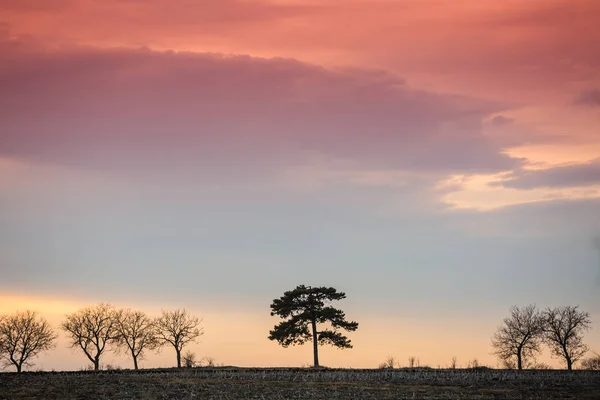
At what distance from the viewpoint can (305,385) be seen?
261ft

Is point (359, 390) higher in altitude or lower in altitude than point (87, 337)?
lower

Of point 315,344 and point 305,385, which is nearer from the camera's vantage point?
point 305,385

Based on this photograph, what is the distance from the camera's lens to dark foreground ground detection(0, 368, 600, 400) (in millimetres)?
72000

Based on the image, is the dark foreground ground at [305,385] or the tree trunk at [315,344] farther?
the tree trunk at [315,344]

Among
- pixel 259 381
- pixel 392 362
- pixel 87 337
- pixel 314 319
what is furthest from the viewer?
pixel 87 337

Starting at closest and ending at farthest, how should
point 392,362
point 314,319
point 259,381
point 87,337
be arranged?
point 259,381, point 392,362, point 314,319, point 87,337

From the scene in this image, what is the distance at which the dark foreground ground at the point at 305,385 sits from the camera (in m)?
72.0

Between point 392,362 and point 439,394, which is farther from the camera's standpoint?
point 392,362

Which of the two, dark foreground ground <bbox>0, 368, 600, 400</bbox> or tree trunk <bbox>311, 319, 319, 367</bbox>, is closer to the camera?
dark foreground ground <bbox>0, 368, 600, 400</bbox>

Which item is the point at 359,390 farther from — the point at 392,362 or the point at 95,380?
the point at 392,362

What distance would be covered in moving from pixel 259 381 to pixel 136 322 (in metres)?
57.7

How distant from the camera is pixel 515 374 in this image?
8581 cm

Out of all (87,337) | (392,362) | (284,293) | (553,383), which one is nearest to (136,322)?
(87,337)

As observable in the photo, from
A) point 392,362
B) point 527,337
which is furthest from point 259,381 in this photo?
point 527,337
